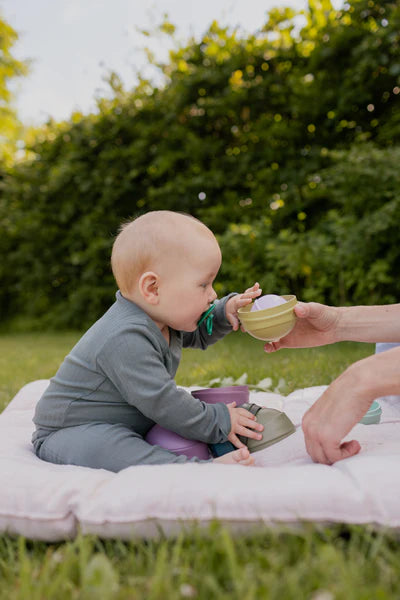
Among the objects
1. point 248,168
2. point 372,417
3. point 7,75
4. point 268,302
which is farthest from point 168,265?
point 7,75

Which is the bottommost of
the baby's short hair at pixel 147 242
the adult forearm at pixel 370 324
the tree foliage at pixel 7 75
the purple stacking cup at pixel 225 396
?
the purple stacking cup at pixel 225 396

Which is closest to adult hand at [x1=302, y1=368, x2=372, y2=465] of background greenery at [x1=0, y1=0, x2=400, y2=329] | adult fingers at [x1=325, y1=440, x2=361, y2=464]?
adult fingers at [x1=325, y1=440, x2=361, y2=464]

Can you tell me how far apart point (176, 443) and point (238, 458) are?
0.81 feet

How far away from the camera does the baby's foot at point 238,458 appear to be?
1742 mm

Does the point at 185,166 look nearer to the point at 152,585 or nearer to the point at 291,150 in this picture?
the point at 291,150

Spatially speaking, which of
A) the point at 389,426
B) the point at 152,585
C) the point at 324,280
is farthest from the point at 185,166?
the point at 152,585

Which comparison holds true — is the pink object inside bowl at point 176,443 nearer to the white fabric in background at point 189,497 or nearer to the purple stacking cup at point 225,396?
the purple stacking cup at point 225,396

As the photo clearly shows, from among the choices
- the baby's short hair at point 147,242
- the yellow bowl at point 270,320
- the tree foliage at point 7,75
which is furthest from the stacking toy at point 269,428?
the tree foliage at point 7,75

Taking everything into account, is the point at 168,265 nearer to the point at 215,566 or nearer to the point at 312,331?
the point at 312,331

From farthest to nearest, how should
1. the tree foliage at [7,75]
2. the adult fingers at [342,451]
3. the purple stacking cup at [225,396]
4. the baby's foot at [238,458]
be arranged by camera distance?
the tree foliage at [7,75]
the purple stacking cup at [225,396]
the baby's foot at [238,458]
the adult fingers at [342,451]

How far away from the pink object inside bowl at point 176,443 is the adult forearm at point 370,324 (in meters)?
0.80

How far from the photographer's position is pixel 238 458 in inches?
69.0

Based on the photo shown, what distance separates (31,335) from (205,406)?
7.87 meters

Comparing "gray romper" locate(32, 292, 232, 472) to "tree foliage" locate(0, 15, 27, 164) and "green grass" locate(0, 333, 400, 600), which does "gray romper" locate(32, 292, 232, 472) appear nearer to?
"green grass" locate(0, 333, 400, 600)
